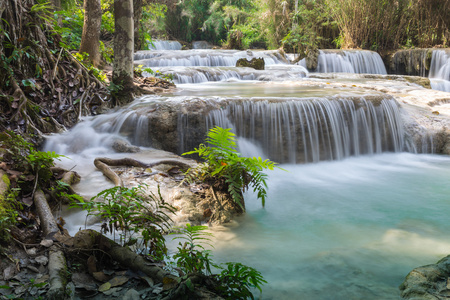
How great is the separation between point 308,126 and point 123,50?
145 inches

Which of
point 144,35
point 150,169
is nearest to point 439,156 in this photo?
point 150,169

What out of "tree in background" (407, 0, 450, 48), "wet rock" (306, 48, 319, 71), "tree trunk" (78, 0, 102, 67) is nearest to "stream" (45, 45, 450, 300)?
"tree trunk" (78, 0, 102, 67)

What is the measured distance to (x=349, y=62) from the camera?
1498 centimetres

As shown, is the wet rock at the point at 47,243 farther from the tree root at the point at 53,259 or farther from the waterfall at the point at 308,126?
the waterfall at the point at 308,126

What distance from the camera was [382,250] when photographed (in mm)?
3275

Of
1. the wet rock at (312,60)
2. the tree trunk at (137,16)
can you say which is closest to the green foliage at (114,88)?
the tree trunk at (137,16)

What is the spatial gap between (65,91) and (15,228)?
442 cm

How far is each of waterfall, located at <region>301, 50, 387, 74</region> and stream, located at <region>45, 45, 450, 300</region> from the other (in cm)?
561

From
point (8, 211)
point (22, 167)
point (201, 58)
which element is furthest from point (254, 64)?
point (8, 211)

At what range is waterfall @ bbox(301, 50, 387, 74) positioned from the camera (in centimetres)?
1491

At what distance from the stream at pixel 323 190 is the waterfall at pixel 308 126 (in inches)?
0.7

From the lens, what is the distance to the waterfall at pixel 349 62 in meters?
14.9

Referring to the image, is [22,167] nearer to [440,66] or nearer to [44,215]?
[44,215]

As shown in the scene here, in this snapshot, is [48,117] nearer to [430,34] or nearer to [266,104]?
[266,104]
